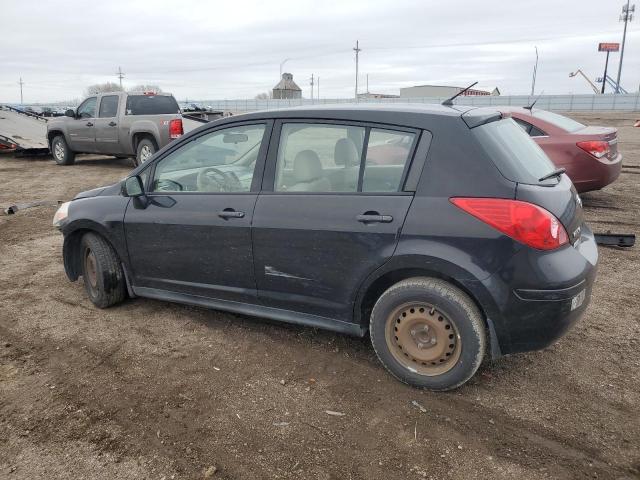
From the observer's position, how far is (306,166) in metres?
3.41

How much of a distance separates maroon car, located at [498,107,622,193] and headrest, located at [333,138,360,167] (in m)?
4.76

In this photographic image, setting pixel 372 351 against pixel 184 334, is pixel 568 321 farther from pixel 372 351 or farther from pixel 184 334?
pixel 184 334

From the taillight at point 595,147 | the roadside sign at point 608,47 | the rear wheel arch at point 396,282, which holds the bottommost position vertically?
the rear wheel arch at point 396,282

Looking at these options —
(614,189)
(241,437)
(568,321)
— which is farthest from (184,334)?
(614,189)

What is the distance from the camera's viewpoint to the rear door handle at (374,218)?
3.00 m

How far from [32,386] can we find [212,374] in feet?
3.63

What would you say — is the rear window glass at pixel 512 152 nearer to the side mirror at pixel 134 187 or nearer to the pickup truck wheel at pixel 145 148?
the side mirror at pixel 134 187

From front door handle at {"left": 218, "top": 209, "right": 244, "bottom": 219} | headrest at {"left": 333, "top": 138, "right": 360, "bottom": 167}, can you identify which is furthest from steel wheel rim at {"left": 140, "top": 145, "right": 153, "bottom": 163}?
headrest at {"left": 333, "top": 138, "right": 360, "bottom": 167}

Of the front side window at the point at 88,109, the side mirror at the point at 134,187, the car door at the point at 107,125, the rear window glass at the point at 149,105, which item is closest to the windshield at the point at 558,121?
the side mirror at the point at 134,187

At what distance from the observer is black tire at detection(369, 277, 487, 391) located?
113 inches

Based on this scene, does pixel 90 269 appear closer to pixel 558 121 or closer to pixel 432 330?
pixel 432 330

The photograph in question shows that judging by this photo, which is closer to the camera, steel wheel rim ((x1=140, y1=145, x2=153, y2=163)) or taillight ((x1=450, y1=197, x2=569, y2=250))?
taillight ((x1=450, y1=197, x2=569, y2=250))

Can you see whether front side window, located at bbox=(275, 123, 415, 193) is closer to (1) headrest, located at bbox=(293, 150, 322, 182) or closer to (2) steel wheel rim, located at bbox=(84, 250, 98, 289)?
(1) headrest, located at bbox=(293, 150, 322, 182)

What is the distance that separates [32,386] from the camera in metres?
3.22
